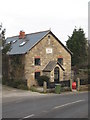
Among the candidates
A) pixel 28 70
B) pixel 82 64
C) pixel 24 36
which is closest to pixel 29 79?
pixel 28 70

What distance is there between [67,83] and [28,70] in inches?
246

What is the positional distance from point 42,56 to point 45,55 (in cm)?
67

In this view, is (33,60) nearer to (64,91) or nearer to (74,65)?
(64,91)

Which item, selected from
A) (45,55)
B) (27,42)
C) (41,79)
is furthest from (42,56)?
(41,79)

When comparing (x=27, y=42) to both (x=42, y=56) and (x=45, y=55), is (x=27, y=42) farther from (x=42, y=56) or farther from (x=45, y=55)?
(x=45, y=55)

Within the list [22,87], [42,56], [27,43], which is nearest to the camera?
[22,87]

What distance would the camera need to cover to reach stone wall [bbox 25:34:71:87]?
134ft

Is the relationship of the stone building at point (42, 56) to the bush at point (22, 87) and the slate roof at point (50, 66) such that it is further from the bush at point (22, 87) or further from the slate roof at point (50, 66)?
the bush at point (22, 87)

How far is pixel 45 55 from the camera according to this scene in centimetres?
4331

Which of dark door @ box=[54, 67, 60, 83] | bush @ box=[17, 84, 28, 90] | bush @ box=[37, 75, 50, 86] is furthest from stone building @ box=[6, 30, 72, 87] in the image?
bush @ box=[17, 84, 28, 90]

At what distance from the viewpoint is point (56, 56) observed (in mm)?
45031

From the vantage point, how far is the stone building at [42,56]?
134 ft

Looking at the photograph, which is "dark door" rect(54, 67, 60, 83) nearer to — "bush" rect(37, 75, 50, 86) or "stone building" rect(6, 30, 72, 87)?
"stone building" rect(6, 30, 72, 87)

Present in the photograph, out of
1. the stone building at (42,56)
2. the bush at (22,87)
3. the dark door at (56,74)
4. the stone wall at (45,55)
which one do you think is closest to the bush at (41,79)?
the stone building at (42,56)
